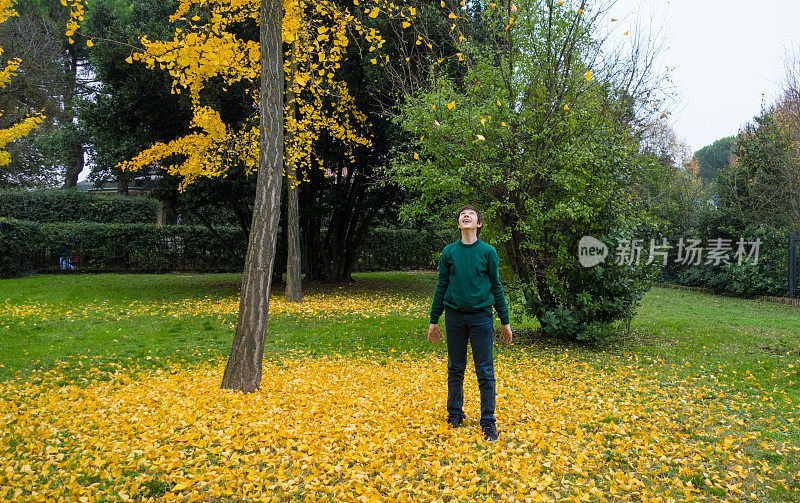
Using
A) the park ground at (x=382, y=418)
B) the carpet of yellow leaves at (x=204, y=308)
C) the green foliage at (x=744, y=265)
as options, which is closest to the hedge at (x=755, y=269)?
the green foliage at (x=744, y=265)

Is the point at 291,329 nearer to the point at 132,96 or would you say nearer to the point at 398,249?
the point at 132,96

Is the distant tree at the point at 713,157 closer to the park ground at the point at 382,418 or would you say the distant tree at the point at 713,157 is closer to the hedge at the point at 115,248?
the hedge at the point at 115,248

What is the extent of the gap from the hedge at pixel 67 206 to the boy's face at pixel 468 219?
23.7 metres

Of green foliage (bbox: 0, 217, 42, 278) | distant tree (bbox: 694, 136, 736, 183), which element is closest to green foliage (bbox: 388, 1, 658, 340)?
green foliage (bbox: 0, 217, 42, 278)

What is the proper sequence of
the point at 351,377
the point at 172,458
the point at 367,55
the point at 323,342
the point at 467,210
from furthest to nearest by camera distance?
the point at 367,55 → the point at 323,342 → the point at 351,377 → the point at 467,210 → the point at 172,458

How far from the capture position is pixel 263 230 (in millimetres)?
5352

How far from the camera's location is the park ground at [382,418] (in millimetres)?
3266

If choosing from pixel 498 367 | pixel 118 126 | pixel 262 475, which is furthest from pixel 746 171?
pixel 118 126

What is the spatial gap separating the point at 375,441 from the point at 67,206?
24658mm

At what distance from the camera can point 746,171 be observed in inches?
600

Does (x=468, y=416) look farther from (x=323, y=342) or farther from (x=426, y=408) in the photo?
(x=323, y=342)

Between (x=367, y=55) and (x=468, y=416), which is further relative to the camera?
Result: (x=367, y=55)

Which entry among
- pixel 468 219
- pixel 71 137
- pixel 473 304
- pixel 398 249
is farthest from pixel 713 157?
pixel 473 304

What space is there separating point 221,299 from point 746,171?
53.1ft
